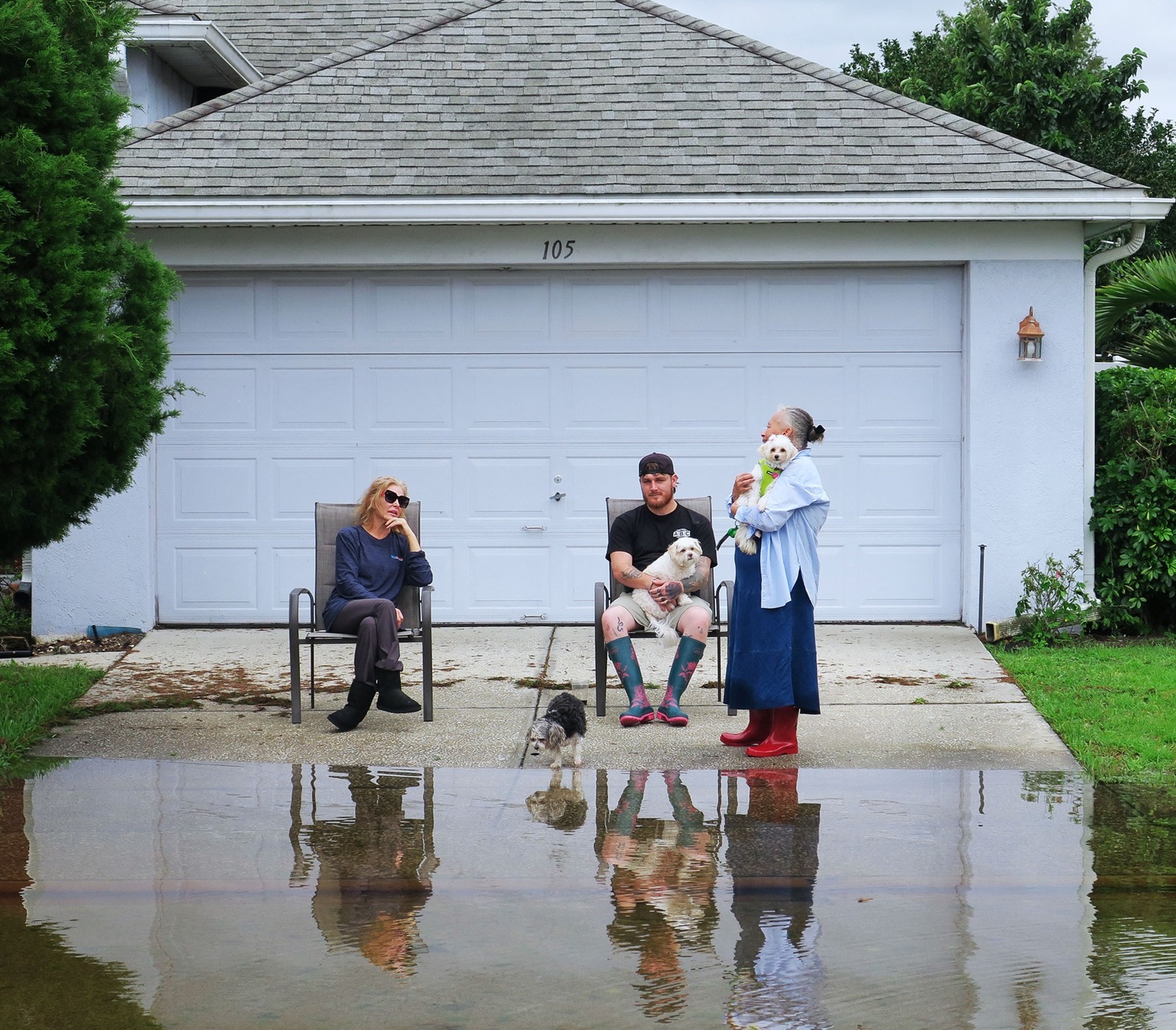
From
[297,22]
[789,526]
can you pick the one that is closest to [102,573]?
[789,526]

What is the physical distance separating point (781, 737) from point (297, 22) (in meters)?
12.2

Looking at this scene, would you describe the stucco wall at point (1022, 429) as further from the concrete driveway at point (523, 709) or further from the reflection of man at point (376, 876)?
the reflection of man at point (376, 876)

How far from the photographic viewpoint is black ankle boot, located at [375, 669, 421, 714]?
7.57m

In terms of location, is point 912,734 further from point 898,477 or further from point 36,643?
point 36,643

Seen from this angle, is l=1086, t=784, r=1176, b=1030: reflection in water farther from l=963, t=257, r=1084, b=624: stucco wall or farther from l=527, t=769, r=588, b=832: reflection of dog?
l=963, t=257, r=1084, b=624: stucco wall

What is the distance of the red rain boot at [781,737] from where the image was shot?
22.4 feet

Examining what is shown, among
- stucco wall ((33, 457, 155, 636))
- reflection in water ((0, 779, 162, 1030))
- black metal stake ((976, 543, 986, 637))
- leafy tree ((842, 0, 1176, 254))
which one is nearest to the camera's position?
reflection in water ((0, 779, 162, 1030))

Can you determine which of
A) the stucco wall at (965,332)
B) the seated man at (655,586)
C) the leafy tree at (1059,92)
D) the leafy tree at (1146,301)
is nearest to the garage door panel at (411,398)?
the stucco wall at (965,332)

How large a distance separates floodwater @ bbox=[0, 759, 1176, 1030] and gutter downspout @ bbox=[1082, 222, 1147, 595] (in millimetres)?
4255

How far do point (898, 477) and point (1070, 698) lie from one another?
2.85 m

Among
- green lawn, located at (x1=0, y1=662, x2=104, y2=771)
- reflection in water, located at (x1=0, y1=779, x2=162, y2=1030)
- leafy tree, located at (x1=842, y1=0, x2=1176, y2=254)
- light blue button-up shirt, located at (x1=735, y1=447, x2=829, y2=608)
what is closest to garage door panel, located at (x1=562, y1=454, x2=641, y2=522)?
green lawn, located at (x1=0, y1=662, x2=104, y2=771)

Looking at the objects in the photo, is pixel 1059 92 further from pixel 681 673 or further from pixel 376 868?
pixel 376 868

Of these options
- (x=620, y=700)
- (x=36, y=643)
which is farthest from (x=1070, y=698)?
(x=36, y=643)

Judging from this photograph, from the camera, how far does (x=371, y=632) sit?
7352 mm
